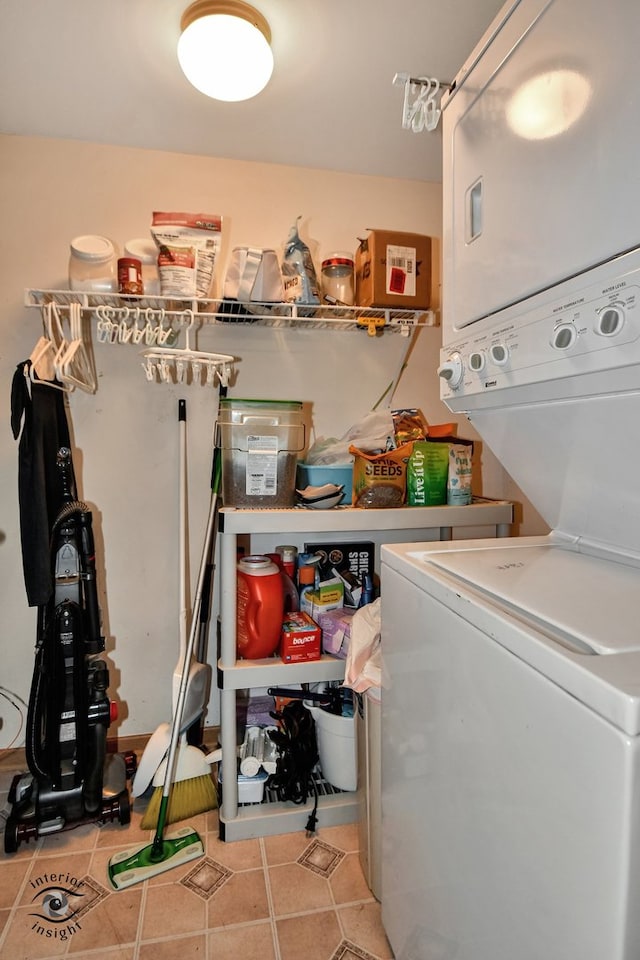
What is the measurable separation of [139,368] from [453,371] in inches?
51.3

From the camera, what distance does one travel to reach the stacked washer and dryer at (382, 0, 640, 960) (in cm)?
54

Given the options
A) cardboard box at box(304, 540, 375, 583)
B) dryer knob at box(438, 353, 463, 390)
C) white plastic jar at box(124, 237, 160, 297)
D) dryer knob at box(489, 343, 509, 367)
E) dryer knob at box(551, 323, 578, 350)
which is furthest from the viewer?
cardboard box at box(304, 540, 375, 583)

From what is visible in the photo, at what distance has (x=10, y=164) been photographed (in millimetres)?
1816

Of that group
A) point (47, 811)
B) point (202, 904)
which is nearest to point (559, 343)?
point (202, 904)

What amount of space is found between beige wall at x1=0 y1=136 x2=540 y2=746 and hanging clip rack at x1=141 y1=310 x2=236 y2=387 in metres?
0.06

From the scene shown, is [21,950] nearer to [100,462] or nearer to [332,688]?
[332,688]

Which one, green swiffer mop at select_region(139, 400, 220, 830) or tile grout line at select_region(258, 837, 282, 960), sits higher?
green swiffer mop at select_region(139, 400, 220, 830)

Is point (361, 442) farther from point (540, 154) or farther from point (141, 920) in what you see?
point (141, 920)

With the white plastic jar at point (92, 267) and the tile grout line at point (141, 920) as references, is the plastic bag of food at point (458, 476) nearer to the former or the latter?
the white plastic jar at point (92, 267)

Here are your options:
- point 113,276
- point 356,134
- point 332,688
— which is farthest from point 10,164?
point 332,688

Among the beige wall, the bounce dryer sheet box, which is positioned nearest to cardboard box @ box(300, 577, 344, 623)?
the bounce dryer sheet box

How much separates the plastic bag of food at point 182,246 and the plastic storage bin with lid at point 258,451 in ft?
1.31

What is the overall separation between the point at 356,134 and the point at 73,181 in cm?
102

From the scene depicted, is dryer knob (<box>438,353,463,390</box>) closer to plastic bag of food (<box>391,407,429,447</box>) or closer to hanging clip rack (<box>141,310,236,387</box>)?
plastic bag of food (<box>391,407,429,447</box>)
